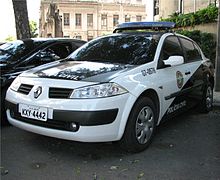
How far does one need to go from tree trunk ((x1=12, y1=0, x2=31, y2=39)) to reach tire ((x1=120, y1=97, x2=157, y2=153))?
5706mm

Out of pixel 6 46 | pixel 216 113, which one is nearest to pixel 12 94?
pixel 6 46

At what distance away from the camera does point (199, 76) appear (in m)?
5.62

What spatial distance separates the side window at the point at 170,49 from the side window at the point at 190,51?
0.21 m

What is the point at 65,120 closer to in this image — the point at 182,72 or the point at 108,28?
the point at 182,72

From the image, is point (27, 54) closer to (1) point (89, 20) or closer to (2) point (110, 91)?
(2) point (110, 91)

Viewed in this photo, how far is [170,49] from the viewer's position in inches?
197

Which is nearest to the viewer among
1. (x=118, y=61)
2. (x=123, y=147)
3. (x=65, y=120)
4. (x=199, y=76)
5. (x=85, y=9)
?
(x=65, y=120)

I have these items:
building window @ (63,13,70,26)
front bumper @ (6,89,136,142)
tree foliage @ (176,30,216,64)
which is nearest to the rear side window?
front bumper @ (6,89,136,142)

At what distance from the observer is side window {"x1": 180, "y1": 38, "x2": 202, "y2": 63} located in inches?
216

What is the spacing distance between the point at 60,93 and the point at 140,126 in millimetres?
1062

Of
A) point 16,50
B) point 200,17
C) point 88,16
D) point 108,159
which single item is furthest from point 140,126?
point 88,16

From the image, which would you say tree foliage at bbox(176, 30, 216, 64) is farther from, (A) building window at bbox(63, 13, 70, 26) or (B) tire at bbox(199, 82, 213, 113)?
(A) building window at bbox(63, 13, 70, 26)

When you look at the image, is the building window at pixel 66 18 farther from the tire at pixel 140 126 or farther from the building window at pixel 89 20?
the tire at pixel 140 126

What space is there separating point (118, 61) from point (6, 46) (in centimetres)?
277
